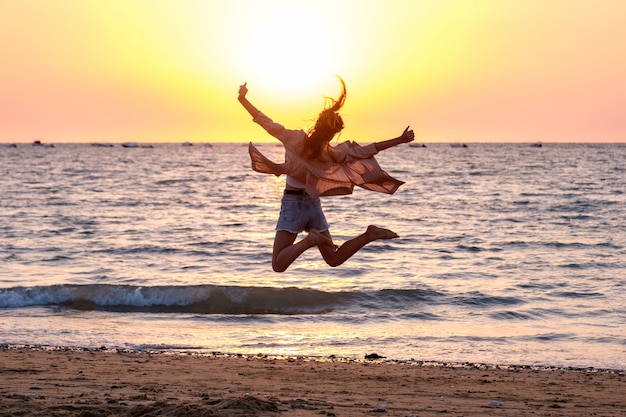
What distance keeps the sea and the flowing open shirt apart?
4.22 meters

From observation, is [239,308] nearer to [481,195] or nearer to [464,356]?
[464,356]

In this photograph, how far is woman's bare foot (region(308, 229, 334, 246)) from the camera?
8.37 meters

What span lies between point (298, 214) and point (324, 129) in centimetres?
84

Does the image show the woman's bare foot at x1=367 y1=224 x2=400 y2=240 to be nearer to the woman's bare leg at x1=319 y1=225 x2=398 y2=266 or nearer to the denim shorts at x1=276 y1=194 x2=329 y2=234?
the woman's bare leg at x1=319 y1=225 x2=398 y2=266

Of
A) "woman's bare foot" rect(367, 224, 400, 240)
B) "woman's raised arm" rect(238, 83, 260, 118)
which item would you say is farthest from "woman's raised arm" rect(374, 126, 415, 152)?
"woman's raised arm" rect(238, 83, 260, 118)

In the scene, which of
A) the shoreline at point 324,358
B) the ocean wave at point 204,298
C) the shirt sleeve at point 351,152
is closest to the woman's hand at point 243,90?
the shirt sleeve at point 351,152

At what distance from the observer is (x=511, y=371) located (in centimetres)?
1141

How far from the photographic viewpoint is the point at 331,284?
19.0 metres

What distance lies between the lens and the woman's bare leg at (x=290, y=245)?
329 inches

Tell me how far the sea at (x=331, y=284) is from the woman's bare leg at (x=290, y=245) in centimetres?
411

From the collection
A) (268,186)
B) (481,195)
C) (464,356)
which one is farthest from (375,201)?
(464,356)

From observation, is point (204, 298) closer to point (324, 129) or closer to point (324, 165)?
point (324, 165)

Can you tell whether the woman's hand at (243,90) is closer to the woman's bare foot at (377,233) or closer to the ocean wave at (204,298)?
the woman's bare foot at (377,233)

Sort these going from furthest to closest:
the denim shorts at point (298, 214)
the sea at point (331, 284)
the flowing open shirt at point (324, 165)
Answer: the sea at point (331, 284), the denim shorts at point (298, 214), the flowing open shirt at point (324, 165)
